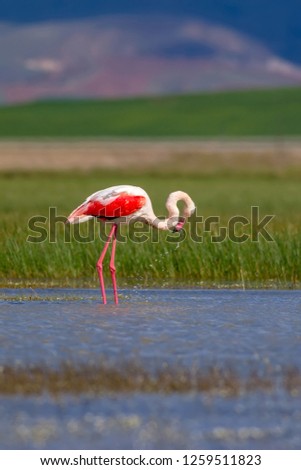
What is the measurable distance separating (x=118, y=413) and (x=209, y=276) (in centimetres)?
877

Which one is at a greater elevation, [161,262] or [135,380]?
[161,262]

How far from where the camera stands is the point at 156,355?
34.9 ft

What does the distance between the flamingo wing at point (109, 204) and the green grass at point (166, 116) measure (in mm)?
101606

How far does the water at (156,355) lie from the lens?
8.00 meters

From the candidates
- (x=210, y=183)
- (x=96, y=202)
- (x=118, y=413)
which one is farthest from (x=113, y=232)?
(x=210, y=183)

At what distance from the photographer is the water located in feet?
26.2

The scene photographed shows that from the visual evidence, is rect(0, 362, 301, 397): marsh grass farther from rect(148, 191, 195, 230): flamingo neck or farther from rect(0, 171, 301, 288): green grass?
rect(0, 171, 301, 288): green grass

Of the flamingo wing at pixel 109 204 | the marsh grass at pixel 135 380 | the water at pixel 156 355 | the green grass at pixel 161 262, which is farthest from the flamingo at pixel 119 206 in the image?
the marsh grass at pixel 135 380

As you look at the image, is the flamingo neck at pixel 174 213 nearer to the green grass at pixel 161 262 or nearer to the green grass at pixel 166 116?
the green grass at pixel 161 262

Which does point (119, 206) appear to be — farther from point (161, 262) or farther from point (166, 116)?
point (166, 116)

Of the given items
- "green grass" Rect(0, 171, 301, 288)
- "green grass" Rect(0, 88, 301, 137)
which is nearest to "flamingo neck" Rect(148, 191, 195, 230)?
"green grass" Rect(0, 171, 301, 288)

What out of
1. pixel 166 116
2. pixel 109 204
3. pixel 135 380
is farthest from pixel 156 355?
pixel 166 116

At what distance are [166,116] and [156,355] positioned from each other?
12069 cm

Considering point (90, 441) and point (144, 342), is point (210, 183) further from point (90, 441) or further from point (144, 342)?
point (90, 441)
